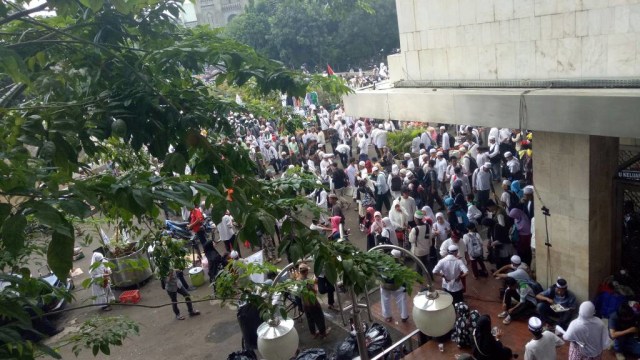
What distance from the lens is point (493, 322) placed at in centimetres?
834

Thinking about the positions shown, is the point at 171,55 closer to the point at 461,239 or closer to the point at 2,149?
the point at 2,149

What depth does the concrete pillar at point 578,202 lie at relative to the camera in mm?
7445

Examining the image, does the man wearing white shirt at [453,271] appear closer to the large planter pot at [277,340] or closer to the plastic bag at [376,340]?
the plastic bag at [376,340]

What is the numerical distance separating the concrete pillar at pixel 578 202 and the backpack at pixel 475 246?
4.13ft

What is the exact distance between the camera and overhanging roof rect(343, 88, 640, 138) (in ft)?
18.6

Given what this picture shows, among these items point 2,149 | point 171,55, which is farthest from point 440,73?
point 2,149

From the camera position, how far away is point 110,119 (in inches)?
119

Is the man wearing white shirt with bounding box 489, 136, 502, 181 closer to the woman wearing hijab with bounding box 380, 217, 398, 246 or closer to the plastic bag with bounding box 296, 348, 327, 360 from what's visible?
the woman wearing hijab with bounding box 380, 217, 398, 246

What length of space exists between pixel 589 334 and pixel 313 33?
31.6m

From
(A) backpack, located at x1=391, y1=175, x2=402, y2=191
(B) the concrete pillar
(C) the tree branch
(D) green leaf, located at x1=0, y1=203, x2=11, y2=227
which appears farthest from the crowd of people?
(C) the tree branch

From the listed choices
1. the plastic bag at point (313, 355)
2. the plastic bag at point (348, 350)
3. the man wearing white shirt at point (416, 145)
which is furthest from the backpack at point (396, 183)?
the plastic bag at point (313, 355)

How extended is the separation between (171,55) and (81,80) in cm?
71

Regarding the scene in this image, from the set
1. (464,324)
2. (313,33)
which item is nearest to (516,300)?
(464,324)

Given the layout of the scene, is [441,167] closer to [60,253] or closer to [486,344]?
[486,344]
